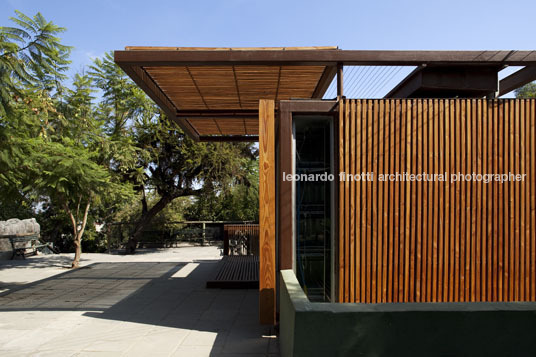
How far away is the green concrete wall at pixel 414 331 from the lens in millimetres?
2932

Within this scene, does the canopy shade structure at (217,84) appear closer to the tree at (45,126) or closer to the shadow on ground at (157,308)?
the tree at (45,126)

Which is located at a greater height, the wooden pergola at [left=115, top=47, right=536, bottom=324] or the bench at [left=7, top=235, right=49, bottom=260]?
the wooden pergola at [left=115, top=47, right=536, bottom=324]

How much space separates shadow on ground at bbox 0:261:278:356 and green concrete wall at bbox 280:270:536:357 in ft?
5.23

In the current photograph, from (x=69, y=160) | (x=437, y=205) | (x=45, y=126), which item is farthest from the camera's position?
(x=45, y=126)

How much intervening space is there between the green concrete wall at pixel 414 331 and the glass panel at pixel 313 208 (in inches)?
87.2

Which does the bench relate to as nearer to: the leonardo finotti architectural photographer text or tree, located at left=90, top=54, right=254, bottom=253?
tree, located at left=90, top=54, right=254, bottom=253

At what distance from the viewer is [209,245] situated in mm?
18312

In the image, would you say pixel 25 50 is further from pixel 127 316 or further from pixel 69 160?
pixel 127 316

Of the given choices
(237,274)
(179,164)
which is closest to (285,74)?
(237,274)

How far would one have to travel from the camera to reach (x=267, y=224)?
16.7 feet

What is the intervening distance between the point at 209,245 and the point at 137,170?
5.35 metres

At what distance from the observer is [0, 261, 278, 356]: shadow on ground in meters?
4.62

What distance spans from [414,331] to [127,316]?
4.61m

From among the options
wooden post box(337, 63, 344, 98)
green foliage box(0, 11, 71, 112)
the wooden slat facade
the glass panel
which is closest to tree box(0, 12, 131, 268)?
green foliage box(0, 11, 71, 112)
